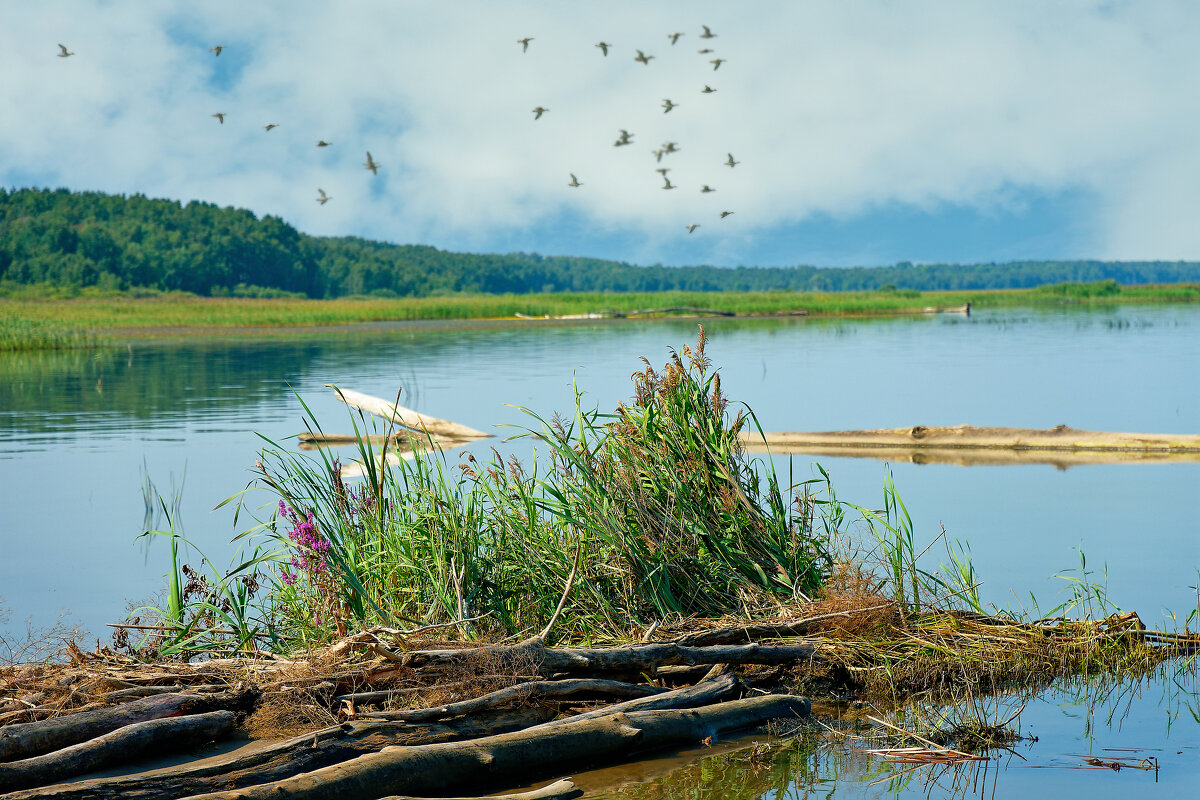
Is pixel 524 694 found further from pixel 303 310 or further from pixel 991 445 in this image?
pixel 303 310

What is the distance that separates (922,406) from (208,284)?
111349 mm

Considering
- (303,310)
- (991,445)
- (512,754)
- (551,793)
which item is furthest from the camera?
(303,310)

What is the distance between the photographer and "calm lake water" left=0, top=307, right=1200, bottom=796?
10.8 m

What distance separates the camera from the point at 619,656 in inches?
241

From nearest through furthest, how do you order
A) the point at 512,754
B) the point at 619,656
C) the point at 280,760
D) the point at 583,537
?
1. the point at 280,760
2. the point at 512,754
3. the point at 619,656
4. the point at 583,537

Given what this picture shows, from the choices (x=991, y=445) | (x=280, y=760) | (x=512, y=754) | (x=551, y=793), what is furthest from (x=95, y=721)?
(x=991, y=445)

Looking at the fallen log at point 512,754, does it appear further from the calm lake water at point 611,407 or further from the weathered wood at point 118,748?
the calm lake water at point 611,407

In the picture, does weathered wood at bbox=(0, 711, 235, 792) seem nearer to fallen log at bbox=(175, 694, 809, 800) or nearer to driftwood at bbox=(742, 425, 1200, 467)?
fallen log at bbox=(175, 694, 809, 800)

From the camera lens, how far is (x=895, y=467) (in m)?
15.8

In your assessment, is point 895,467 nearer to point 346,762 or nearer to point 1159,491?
point 1159,491

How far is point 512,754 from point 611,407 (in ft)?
58.3

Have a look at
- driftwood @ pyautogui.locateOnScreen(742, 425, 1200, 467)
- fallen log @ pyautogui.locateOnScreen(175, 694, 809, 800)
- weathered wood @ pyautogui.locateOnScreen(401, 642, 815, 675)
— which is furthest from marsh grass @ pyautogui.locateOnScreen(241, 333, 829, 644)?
Answer: driftwood @ pyautogui.locateOnScreen(742, 425, 1200, 467)

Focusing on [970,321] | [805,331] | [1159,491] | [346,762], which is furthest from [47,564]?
[970,321]

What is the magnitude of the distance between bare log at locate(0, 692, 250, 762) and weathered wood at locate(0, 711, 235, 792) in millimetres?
158
